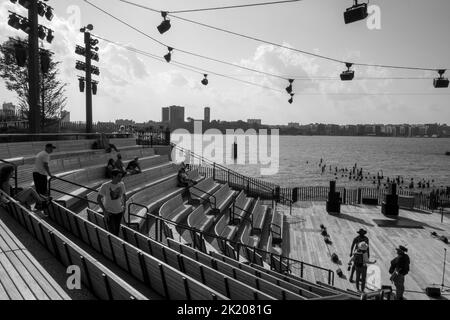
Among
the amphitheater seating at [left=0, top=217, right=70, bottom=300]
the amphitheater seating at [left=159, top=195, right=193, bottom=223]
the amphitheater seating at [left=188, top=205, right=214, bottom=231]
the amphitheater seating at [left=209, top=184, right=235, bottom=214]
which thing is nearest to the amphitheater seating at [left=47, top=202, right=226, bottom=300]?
the amphitheater seating at [left=0, top=217, right=70, bottom=300]

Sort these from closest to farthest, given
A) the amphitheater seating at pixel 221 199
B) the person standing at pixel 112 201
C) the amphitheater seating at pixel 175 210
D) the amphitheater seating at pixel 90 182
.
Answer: the person standing at pixel 112 201
the amphitheater seating at pixel 90 182
the amphitheater seating at pixel 175 210
the amphitheater seating at pixel 221 199

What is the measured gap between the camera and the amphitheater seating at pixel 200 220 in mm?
13466

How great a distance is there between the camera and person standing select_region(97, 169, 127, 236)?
763cm

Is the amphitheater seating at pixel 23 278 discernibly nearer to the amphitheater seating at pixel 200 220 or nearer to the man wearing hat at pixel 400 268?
the amphitheater seating at pixel 200 220

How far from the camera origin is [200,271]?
5.98m

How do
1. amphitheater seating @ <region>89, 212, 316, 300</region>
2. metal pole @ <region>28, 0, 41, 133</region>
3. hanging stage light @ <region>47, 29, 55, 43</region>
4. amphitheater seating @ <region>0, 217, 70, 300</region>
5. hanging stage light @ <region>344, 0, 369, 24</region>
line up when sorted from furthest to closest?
1. hanging stage light @ <region>47, 29, 55, 43</region>
2. metal pole @ <region>28, 0, 41, 133</region>
3. hanging stage light @ <region>344, 0, 369, 24</region>
4. amphitheater seating @ <region>89, 212, 316, 300</region>
5. amphitheater seating @ <region>0, 217, 70, 300</region>

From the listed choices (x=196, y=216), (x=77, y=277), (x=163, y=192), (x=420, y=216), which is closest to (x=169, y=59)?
(x=163, y=192)

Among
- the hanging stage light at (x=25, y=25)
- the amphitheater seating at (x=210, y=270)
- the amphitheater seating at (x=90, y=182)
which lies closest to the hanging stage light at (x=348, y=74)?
the amphitheater seating at (x=90, y=182)

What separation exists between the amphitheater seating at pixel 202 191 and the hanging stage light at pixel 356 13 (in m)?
Answer: 9.11

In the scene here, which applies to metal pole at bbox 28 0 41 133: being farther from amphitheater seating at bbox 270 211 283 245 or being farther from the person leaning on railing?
amphitheater seating at bbox 270 211 283 245

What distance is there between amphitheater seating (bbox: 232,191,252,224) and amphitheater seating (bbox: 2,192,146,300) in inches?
418

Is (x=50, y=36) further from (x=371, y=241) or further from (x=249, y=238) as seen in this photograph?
(x=371, y=241)

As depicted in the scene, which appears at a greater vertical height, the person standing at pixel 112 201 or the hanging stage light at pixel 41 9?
the hanging stage light at pixel 41 9

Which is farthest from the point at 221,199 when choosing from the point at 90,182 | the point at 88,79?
the point at 88,79
